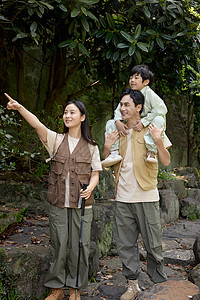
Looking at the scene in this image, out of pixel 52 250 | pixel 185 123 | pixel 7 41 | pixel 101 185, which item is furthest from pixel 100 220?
pixel 185 123

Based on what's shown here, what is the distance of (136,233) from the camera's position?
9.50 ft

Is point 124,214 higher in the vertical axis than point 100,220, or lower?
higher

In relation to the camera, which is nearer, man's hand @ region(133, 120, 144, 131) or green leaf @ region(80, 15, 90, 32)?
man's hand @ region(133, 120, 144, 131)

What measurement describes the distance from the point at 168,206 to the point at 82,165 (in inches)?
170

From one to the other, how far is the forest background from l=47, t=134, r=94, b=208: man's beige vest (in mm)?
728

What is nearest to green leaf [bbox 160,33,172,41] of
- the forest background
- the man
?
the forest background

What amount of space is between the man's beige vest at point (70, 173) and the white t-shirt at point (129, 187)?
286 millimetres

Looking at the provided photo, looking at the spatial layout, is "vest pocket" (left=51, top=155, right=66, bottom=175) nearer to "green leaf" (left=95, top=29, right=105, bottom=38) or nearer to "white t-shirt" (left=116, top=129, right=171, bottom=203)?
"white t-shirt" (left=116, top=129, right=171, bottom=203)

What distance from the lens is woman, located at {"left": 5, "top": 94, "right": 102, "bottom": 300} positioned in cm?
267

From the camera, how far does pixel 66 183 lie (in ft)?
8.89

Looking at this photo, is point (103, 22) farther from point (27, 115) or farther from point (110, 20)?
point (27, 115)

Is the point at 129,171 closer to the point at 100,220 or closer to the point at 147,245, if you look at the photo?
the point at 147,245

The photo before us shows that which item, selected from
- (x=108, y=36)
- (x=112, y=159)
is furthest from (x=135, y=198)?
(x=108, y=36)

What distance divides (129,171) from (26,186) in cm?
220
